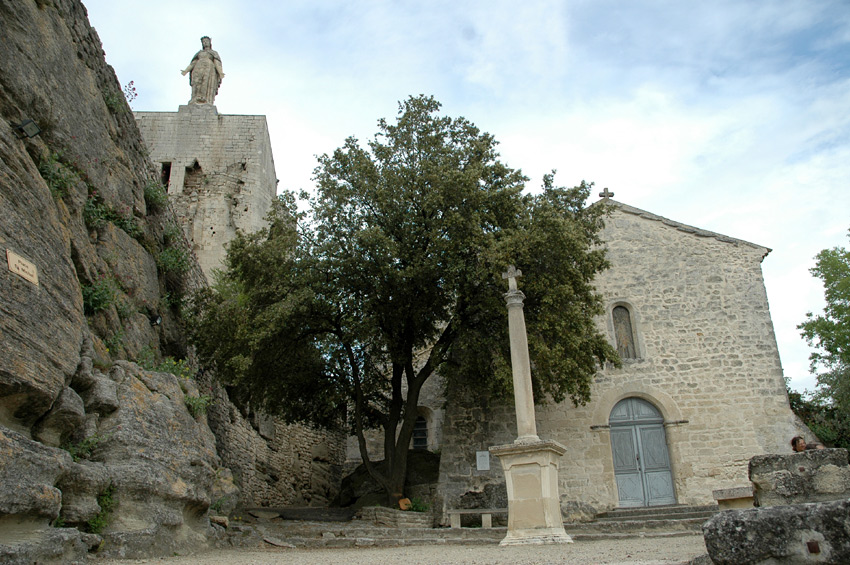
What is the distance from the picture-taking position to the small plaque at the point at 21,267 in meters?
6.11

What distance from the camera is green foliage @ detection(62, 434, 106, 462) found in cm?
648

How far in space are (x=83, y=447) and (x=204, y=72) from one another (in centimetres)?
2245

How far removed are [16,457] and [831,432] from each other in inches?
734

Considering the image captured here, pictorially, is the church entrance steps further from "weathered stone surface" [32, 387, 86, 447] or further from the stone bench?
"weathered stone surface" [32, 387, 86, 447]

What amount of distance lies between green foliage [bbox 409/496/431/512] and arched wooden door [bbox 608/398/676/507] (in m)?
4.46

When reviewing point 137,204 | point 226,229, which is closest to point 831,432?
point 137,204

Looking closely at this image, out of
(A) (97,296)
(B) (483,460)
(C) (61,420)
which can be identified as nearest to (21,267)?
(C) (61,420)

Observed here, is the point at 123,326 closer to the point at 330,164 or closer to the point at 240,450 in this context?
the point at 330,164

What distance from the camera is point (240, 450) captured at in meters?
16.3

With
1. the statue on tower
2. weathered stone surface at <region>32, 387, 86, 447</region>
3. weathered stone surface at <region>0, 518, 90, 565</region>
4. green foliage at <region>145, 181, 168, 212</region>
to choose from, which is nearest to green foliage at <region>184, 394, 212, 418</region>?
weathered stone surface at <region>32, 387, 86, 447</region>

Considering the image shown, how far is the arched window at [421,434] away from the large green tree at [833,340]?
11169mm

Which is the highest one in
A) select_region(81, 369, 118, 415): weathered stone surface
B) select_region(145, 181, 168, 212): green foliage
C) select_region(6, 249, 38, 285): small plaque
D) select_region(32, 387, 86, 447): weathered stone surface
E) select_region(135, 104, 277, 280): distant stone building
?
select_region(135, 104, 277, 280): distant stone building

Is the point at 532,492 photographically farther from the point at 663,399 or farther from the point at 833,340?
the point at 833,340

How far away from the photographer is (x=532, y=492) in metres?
9.12
